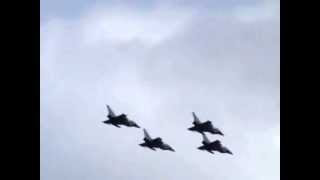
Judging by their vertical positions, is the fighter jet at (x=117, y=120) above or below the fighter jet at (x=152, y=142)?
above

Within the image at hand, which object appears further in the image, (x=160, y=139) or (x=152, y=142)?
(x=160, y=139)

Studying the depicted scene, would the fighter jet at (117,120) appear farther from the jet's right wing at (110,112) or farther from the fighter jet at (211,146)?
the fighter jet at (211,146)

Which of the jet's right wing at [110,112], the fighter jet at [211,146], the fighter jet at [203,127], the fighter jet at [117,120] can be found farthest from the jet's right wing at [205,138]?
the jet's right wing at [110,112]

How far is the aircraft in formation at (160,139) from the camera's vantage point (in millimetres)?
95125

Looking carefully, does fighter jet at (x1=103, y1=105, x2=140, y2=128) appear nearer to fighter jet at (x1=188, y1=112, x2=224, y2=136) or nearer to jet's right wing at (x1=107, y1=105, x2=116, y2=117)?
jet's right wing at (x1=107, y1=105, x2=116, y2=117)

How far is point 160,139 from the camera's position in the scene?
96.8m

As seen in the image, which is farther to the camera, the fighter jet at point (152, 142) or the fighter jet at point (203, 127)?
the fighter jet at point (203, 127)

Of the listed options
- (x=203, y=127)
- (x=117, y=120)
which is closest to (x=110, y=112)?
(x=117, y=120)

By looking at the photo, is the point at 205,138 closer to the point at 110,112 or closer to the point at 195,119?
the point at 195,119

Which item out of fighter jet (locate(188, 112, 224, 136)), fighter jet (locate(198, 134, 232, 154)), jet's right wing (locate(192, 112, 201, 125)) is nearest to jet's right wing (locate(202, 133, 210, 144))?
fighter jet (locate(198, 134, 232, 154))
